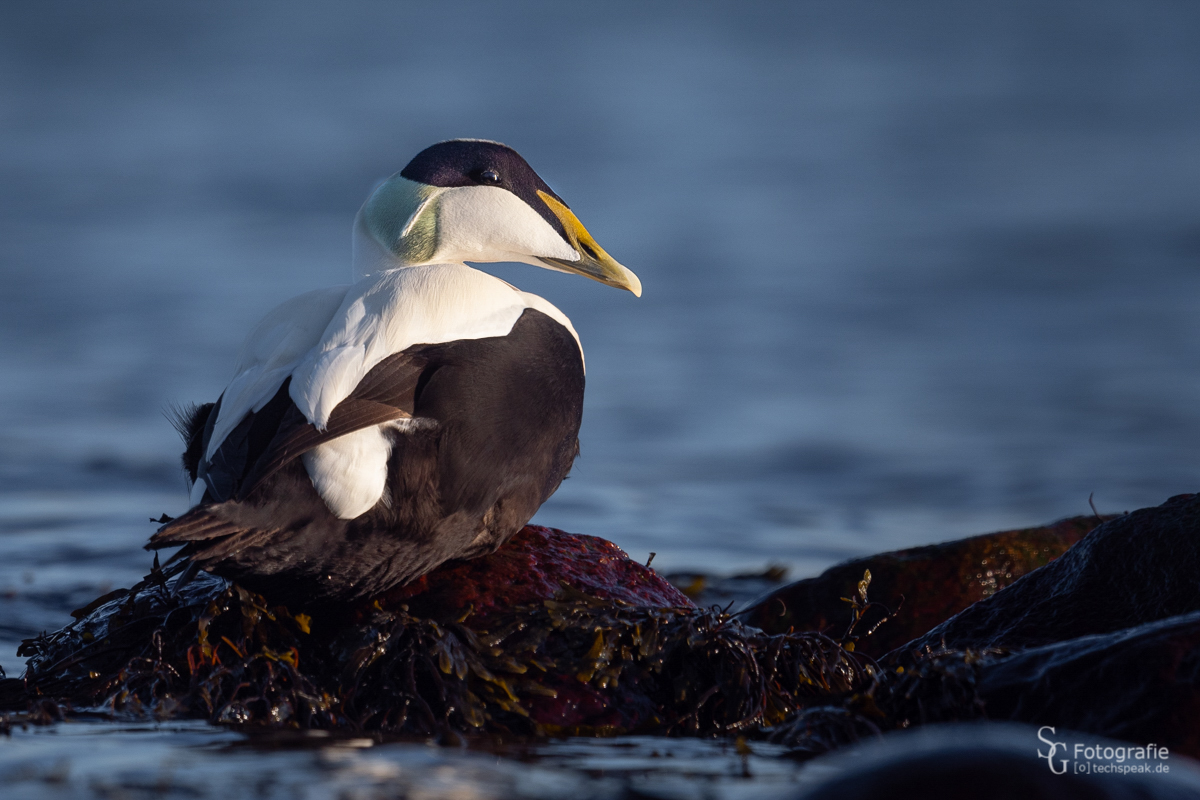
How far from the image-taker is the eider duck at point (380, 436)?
9.05 ft

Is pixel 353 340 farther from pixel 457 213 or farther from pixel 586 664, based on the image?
pixel 586 664

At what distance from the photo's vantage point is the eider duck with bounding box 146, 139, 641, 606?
2758 mm

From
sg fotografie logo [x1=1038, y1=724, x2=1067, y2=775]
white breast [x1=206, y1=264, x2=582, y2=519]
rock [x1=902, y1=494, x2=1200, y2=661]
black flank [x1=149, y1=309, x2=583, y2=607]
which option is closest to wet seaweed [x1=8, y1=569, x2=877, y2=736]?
black flank [x1=149, y1=309, x2=583, y2=607]

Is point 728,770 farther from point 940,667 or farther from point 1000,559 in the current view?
point 1000,559

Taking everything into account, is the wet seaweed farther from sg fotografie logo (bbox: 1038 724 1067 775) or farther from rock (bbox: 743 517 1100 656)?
rock (bbox: 743 517 1100 656)

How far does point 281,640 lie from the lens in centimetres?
300

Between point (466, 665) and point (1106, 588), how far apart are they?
6.29 feet

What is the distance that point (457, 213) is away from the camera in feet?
11.8

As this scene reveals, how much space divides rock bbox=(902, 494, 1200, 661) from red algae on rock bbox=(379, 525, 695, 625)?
829 millimetres

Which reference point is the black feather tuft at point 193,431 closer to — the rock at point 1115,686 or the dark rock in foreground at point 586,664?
the dark rock in foreground at point 586,664

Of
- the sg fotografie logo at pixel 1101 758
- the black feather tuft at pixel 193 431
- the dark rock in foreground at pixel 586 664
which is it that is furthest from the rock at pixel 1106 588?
the black feather tuft at pixel 193 431

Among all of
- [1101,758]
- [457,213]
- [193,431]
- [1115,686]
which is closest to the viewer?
[1101,758]

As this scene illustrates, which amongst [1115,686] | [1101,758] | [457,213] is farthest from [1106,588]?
[457,213]

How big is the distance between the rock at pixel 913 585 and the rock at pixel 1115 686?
157 cm
